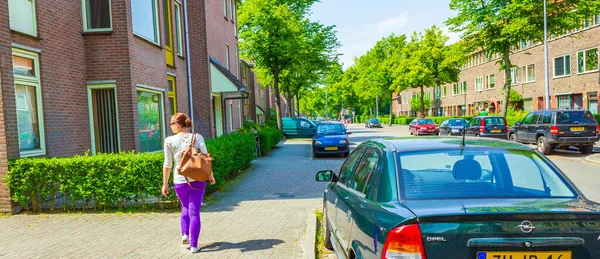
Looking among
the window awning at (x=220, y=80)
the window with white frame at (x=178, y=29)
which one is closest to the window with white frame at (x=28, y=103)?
the window with white frame at (x=178, y=29)

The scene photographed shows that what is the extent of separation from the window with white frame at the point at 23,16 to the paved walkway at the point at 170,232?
3.47m

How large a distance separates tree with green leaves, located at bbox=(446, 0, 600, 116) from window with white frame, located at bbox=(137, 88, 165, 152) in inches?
835

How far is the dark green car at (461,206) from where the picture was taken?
2305mm

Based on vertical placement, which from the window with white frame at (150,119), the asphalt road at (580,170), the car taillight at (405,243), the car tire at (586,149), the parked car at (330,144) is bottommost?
the asphalt road at (580,170)

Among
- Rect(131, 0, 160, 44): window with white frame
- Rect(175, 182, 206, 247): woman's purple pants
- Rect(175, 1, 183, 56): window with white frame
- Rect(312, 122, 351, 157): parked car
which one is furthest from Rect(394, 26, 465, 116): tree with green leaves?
Rect(175, 182, 206, 247): woman's purple pants

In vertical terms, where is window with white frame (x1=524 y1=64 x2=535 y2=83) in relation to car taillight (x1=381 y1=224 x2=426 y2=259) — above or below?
above

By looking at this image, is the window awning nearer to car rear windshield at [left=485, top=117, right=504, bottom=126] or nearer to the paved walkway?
the paved walkway

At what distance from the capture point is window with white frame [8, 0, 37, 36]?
7.32m

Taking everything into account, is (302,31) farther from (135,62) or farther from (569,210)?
(569,210)

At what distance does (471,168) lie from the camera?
3145mm

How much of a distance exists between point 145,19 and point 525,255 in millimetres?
10666

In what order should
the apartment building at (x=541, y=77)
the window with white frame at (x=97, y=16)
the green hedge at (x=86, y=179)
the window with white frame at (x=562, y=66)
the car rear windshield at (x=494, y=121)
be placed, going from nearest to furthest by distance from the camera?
1. the green hedge at (x=86, y=179)
2. the window with white frame at (x=97, y=16)
3. the car rear windshield at (x=494, y=121)
4. the apartment building at (x=541, y=77)
5. the window with white frame at (x=562, y=66)

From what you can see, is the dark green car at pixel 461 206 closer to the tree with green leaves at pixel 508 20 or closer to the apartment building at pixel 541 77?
the tree with green leaves at pixel 508 20

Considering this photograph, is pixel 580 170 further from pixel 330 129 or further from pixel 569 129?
pixel 330 129
